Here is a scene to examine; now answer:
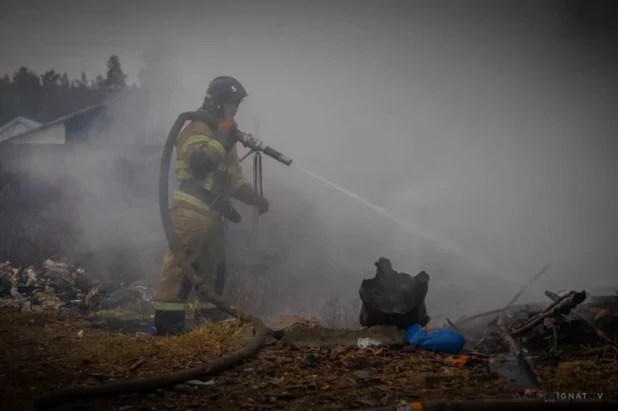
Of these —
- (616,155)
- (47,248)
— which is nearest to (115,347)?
(47,248)

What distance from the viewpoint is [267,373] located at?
12.2ft

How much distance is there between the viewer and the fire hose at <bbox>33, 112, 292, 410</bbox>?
2.94 m

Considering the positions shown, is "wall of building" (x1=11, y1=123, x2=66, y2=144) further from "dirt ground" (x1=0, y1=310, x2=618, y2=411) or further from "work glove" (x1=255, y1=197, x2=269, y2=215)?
"dirt ground" (x1=0, y1=310, x2=618, y2=411)

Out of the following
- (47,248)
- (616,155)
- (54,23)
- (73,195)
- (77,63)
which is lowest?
(47,248)

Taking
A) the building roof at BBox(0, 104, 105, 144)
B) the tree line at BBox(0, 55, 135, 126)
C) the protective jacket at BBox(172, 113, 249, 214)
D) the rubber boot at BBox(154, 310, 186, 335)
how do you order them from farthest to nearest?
the building roof at BBox(0, 104, 105, 144), the tree line at BBox(0, 55, 135, 126), the protective jacket at BBox(172, 113, 249, 214), the rubber boot at BBox(154, 310, 186, 335)

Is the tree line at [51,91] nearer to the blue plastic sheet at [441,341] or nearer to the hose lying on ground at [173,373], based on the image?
the hose lying on ground at [173,373]

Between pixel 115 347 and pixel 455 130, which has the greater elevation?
pixel 455 130

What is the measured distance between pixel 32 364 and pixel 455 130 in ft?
20.5

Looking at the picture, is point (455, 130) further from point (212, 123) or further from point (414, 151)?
point (212, 123)

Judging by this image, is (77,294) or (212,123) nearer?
(212,123)

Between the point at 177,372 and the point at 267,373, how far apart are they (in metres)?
0.63

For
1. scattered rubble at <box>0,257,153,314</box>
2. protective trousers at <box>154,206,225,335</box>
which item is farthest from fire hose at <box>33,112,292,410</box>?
scattered rubble at <box>0,257,153,314</box>

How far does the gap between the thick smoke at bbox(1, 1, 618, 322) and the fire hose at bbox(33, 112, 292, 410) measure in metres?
1.35

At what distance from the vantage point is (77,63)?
7.53 metres
